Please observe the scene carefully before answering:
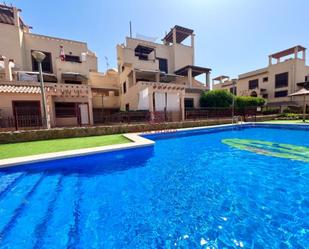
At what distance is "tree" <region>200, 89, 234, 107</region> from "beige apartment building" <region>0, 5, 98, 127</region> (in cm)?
1432

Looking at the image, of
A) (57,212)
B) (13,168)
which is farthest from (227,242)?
(13,168)

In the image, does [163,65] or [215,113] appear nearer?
[215,113]

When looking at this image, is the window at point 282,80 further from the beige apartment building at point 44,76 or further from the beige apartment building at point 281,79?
the beige apartment building at point 44,76

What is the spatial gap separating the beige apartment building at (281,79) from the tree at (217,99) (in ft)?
48.1

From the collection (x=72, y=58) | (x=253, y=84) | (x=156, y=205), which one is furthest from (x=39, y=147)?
(x=253, y=84)

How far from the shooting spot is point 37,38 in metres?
18.0

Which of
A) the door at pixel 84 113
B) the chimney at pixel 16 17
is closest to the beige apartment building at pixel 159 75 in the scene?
the door at pixel 84 113

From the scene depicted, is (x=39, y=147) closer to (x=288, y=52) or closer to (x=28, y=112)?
(x=28, y=112)

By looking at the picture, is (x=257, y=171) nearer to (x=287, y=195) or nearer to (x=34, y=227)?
(x=287, y=195)

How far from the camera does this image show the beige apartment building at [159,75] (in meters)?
15.0

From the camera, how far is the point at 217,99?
2022cm

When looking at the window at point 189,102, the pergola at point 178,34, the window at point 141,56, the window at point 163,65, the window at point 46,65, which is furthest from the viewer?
the window at point 163,65

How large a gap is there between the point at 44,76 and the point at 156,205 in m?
19.9

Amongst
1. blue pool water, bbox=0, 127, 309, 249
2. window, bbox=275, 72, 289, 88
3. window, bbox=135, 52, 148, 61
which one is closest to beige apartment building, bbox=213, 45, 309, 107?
window, bbox=275, 72, 289, 88
